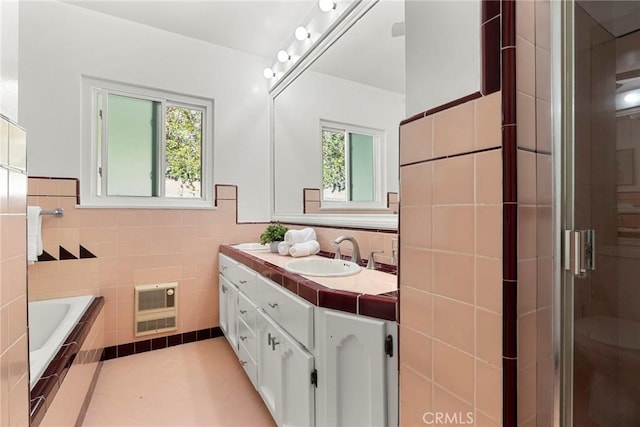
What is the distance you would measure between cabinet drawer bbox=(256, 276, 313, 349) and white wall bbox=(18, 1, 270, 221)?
1.35 meters

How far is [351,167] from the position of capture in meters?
2.04

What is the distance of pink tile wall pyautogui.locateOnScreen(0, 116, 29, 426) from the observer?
2.22 feet

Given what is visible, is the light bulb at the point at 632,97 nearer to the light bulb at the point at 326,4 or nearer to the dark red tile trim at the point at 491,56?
the dark red tile trim at the point at 491,56

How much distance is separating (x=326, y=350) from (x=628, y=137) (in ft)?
3.55

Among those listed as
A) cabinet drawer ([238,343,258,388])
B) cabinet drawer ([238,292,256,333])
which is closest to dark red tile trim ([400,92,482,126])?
cabinet drawer ([238,292,256,333])

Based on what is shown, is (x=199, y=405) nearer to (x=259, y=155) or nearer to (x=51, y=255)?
(x=51, y=255)

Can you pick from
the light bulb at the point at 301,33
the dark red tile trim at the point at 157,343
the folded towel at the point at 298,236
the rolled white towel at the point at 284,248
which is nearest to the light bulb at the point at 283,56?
the light bulb at the point at 301,33

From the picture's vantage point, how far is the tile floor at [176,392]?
5.36ft

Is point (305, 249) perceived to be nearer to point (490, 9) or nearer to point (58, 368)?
point (58, 368)

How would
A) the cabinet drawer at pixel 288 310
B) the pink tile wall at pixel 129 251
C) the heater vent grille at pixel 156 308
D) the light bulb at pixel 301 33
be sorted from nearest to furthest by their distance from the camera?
the cabinet drawer at pixel 288 310 → the pink tile wall at pixel 129 251 → the light bulb at pixel 301 33 → the heater vent grille at pixel 156 308

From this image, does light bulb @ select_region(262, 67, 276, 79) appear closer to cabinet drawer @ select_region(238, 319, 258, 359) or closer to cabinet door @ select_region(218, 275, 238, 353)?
cabinet door @ select_region(218, 275, 238, 353)

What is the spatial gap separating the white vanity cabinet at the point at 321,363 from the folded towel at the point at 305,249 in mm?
371

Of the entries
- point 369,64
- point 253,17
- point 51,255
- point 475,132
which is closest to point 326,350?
point 475,132

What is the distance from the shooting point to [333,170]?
2193mm
